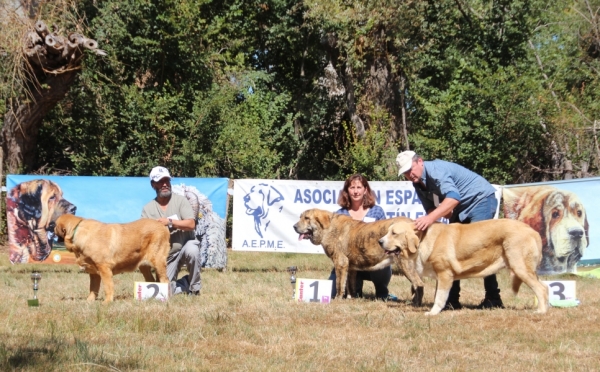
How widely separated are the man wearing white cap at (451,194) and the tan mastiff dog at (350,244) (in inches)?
18.0

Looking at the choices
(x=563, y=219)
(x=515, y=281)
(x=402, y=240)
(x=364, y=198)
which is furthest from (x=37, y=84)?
(x=515, y=281)

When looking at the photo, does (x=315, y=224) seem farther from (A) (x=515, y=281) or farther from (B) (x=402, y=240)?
(A) (x=515, y=281)

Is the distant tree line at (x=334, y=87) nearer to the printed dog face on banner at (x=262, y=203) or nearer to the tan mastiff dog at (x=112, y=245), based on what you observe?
the printed dog face on banner at (x=262, y=203)

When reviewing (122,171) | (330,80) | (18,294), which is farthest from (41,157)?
(18,294)

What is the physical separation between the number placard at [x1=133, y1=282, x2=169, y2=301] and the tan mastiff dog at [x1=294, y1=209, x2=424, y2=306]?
197cm

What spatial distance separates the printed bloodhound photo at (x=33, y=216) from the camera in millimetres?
13047

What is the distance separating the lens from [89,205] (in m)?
13.2

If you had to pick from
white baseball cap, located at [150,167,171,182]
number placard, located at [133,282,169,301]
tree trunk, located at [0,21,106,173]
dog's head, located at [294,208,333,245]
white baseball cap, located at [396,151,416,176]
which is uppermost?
tree trunk, located at [0,21,106,173]

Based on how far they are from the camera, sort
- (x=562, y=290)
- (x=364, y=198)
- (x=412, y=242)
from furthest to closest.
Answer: (x=364, y=198) → (x=562, y=290) → (x=412, y=242)

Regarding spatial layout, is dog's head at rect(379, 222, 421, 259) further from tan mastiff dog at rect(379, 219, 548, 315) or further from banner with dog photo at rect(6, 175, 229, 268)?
banner with dog photo at rect(6, 175, 229, 268)

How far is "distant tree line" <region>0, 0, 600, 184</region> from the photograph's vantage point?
17859 millimetres

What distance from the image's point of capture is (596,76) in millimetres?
19828

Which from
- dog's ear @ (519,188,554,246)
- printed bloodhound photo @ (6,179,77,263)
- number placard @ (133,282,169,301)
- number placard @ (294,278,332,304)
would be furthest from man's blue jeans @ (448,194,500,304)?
printed bloodhound photo @ (6,179,77,263)

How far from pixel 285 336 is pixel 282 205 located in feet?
23.4
